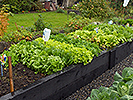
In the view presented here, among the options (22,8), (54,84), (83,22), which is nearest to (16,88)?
(54,84)

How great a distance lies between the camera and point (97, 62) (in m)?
3.60

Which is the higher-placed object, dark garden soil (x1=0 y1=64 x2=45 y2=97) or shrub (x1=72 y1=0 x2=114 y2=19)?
shrub (x1=72 y1=0 x2=114 y2=19)

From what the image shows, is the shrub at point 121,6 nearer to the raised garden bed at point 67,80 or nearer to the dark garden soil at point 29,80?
the raised garden bed at point 67,80

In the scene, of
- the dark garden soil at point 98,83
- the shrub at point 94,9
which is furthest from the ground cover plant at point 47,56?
the shrub at point 94,9

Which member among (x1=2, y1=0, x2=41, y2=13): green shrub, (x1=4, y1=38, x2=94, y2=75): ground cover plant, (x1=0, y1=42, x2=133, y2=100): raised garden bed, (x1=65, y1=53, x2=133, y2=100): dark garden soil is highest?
(x1=2, y1=0, x2=41, y2=13): green shrub

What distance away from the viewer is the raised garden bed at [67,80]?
2371 mm

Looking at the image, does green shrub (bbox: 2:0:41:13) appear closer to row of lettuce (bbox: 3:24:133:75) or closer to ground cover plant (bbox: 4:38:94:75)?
row of lettuce (bbox: 3:24:133:75)

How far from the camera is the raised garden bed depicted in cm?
237

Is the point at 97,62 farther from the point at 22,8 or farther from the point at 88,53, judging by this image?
the point at 22,8

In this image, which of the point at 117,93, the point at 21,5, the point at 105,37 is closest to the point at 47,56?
the point at 117,93

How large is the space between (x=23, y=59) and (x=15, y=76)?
43 centimetres

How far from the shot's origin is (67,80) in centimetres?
292

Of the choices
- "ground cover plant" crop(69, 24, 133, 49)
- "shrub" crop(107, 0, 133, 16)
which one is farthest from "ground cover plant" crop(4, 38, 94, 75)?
"shrub" crop(107, 0, 133, 16)

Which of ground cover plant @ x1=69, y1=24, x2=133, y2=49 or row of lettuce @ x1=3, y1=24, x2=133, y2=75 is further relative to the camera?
ground cover plant @ x1=69, y1=24, x2=133, y2=49
